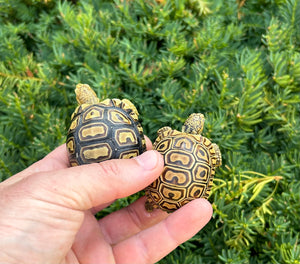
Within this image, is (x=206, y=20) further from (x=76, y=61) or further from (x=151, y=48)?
(x=76, y=61)

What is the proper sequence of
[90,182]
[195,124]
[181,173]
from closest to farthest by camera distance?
[90,182] < [181,173] < [195,124]

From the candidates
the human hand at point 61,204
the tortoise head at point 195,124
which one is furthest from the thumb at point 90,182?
the tortoise head at point 195,124

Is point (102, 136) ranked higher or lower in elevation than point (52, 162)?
higher

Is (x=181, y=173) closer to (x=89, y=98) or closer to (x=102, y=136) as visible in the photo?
(x=102, y=136)

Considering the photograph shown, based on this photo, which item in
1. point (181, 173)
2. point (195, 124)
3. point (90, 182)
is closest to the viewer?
point (90, 182)

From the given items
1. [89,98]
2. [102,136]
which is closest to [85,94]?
[89,98]

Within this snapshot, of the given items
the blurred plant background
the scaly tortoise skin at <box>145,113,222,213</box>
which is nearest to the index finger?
the blurred plant background

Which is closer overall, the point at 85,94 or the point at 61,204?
the point at 61,204
